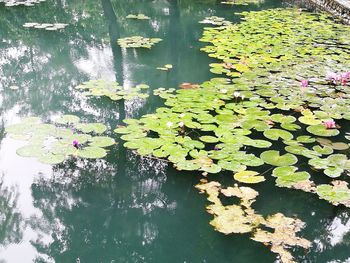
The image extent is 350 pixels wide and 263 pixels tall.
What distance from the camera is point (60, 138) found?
301cm

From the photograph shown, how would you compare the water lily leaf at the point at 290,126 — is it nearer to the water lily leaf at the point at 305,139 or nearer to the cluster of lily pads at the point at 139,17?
the water lily leaf at the point at 305,139

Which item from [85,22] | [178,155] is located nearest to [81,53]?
[85,22]

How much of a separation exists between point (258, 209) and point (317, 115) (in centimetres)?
147

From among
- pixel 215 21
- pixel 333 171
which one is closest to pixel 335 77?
pixel 333 171

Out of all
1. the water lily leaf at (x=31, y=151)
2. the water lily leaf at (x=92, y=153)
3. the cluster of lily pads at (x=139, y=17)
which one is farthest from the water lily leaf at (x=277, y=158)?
the cluster of lily pads at (x=139, y=17)

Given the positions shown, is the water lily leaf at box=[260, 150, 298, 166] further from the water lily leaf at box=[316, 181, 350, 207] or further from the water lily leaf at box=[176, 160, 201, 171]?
the water lily leaf at box=[176, 160, 201, 171]

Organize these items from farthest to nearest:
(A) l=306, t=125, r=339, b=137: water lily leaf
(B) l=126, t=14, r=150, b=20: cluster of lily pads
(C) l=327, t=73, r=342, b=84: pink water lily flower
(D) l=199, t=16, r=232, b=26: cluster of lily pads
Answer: (B) l=126, t=14, r=150, b=20: cluster of lily pads < (D) l=199, t=16, r=232, b=26: cluster of lily pads < (C) l=327, t=73, r=342, b=84: pink water lily flower < (A) l=306, t=125, r=339, b=137: water lily leaf

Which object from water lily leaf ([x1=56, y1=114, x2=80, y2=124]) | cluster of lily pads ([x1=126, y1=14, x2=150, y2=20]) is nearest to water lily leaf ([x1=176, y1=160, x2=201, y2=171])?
water lily leaf ([x1=56, y1=114, x2=80, y2=124])

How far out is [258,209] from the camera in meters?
2.28

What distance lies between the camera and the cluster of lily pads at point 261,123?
258 cm

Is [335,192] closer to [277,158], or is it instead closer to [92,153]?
[277,158]

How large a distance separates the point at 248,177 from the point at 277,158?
31cm

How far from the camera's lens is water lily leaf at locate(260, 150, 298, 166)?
2.64 meters

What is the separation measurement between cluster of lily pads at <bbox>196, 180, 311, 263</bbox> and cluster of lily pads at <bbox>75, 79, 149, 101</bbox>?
176cm
